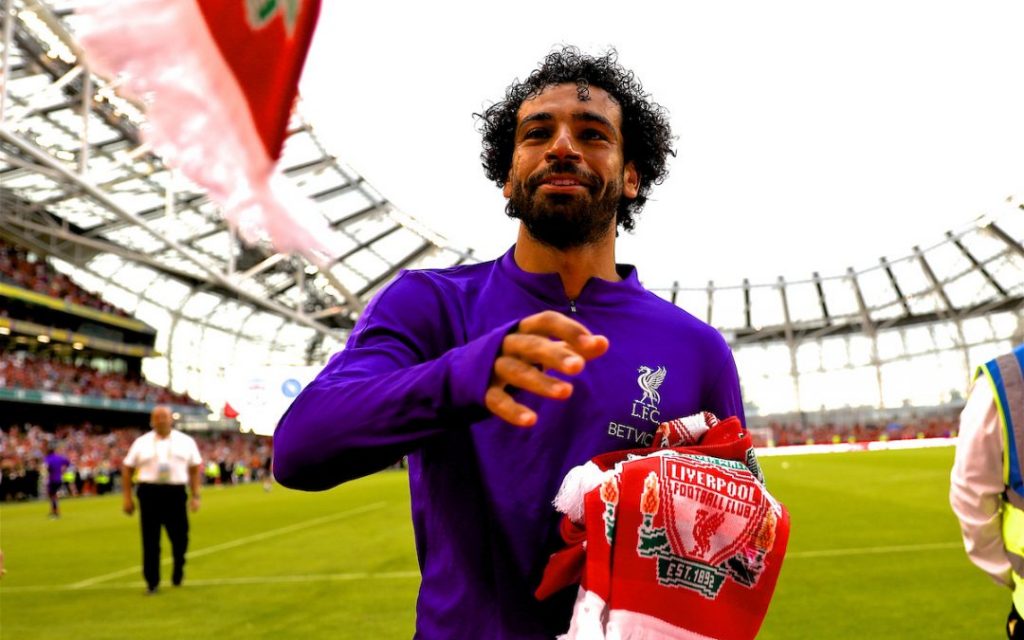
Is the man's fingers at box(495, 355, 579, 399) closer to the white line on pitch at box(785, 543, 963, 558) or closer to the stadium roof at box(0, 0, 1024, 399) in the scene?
the white line on pitch at box(785, 543, 963, 558)

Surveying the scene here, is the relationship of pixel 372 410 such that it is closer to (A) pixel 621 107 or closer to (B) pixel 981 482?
(A) pixel 621 107

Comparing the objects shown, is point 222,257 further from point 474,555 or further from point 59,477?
point 474,555

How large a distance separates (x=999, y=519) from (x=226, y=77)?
8.20 ft

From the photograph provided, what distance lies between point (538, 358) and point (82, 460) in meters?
38.0

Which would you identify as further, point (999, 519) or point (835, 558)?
point (835, 558)

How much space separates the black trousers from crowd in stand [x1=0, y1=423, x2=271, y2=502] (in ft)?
70.0

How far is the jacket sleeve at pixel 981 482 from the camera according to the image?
A: 241 centimetres

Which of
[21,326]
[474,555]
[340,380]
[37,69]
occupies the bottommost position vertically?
[474,555]

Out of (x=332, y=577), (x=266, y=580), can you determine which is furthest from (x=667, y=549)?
(x=266, y=580)

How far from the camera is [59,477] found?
21.2 m

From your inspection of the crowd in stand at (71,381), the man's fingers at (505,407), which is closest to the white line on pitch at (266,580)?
the man's fingers at (505,407)

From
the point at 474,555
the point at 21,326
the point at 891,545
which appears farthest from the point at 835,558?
the point at 21,326

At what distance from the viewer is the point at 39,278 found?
43406 millimetres

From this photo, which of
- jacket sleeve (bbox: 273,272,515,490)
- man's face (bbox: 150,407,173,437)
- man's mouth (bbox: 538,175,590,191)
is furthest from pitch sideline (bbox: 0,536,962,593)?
jacket sleeve (bbox: 273,272,515,490)
